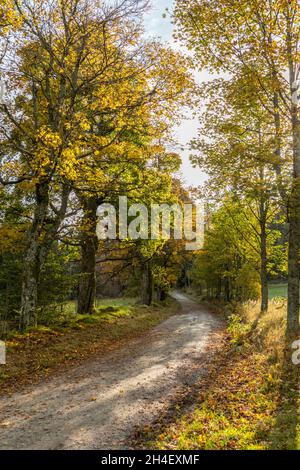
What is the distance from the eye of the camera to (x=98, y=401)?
24.6 ft

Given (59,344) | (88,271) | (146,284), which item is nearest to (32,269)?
(59,344)

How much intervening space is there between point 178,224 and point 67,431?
25855mm

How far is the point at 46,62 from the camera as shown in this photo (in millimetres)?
12828

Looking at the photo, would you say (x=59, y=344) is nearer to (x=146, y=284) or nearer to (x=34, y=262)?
(x=34, y=262)

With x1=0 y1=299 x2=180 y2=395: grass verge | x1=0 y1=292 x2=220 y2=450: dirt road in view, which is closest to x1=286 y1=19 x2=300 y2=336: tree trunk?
x1=0 y1=292 x2=220 y2=450: dirt road

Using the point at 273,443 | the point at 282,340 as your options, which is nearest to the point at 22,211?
the point at 282,340

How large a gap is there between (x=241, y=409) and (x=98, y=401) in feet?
9.74

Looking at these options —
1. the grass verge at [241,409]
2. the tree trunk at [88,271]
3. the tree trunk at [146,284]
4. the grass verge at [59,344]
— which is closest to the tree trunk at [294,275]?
the grass verge at [241,409]

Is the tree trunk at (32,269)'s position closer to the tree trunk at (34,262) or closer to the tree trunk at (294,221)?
the tree trunk at (34,262)

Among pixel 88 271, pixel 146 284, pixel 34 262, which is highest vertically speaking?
pixel 34 262

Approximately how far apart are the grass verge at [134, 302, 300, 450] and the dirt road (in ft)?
1.66

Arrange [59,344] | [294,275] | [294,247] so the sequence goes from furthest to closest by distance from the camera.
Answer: [59,344], [294,247], [294,275]

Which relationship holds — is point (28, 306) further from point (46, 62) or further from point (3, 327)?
point (46, 62)

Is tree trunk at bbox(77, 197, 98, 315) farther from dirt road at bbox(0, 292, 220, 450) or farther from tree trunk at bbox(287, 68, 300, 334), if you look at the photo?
tree trunk at bbox(287, 68, 300, 334)
